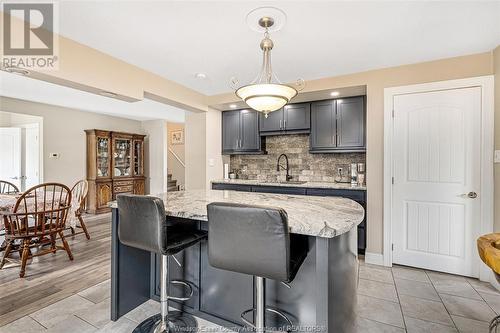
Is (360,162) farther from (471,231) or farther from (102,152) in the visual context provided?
(102,152)

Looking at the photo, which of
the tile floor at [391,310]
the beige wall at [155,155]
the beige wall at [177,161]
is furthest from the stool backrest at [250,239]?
the beige wall at [177,161]

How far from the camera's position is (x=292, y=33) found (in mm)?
2195

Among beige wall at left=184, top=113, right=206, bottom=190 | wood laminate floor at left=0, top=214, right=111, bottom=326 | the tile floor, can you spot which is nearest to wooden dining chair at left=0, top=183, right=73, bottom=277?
wood laminate floor at left=0, top=214, right=111, bottom=326

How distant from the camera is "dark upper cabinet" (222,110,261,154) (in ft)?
13.9

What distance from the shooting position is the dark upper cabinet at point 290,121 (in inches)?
152

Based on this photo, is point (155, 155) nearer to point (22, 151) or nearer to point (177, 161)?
point (177, 161)

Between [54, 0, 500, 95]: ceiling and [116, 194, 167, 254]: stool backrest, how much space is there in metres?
1.41

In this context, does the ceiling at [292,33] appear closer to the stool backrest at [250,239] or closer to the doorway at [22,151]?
the stool backrest at [250,239]

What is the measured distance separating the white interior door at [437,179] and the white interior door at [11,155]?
6.60 metres

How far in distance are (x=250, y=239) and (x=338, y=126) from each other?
2.83m

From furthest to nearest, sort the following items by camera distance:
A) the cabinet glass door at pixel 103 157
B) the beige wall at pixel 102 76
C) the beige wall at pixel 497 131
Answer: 1. the cabinet glass door at pixel 103 157
2. the beige wall at pixel 497 131
3. the beige wall at pixel 102 76

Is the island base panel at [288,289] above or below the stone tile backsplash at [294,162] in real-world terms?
below

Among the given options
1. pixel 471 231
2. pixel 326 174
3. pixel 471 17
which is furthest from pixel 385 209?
pixel 471 17

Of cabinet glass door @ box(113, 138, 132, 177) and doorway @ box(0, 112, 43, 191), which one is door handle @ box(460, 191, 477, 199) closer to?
cabinet glass door @ box(113, 138, 132, 177)
